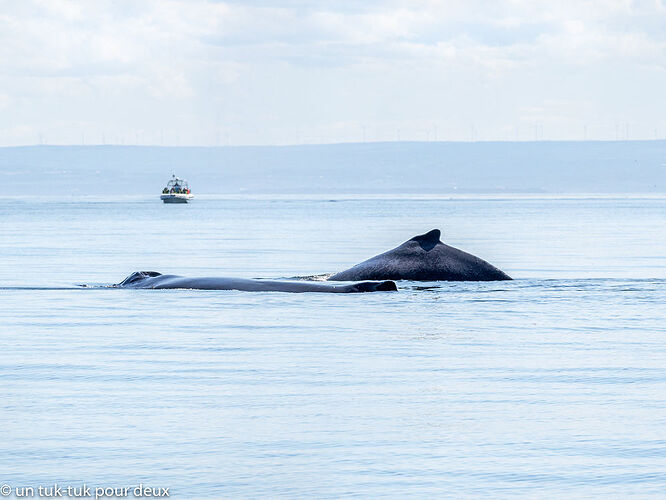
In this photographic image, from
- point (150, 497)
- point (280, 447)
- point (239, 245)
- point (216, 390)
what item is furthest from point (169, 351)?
point (239, 245)

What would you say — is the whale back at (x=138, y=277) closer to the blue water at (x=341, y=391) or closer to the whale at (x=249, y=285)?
the whale at (x=249, y=285)

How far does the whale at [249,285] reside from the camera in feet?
94.7

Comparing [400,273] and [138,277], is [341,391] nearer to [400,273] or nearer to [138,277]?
[400,273]

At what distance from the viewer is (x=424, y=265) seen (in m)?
31.0

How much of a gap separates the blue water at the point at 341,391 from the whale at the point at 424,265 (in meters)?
0.69

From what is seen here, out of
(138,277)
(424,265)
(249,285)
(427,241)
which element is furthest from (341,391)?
(138,277)

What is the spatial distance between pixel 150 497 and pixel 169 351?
9111mm

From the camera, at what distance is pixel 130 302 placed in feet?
91.5

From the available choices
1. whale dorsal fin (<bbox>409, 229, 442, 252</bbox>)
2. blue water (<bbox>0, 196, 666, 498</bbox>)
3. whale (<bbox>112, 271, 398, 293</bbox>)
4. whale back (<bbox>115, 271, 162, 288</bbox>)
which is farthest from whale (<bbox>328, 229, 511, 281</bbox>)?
whale back (<bbox>115, 271, 162, 288</bbox>)

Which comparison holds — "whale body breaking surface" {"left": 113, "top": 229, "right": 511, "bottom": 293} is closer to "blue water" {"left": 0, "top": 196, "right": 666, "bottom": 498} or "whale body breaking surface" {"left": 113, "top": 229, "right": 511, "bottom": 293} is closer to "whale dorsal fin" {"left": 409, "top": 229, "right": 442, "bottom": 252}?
"whale dorsal fin" {"left": 409, "top": 229, "right": 442, "bottom": 252}

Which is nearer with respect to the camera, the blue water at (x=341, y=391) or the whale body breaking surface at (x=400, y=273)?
the blue water at (x=341, y=391)

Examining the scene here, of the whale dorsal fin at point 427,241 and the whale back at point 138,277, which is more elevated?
the whale dorsal fin at point 427,241

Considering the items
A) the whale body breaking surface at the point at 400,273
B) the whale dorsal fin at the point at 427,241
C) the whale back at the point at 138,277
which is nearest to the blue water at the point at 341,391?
the whale body breaking surface at the point at 400,273

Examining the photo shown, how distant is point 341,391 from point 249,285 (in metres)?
13.7
